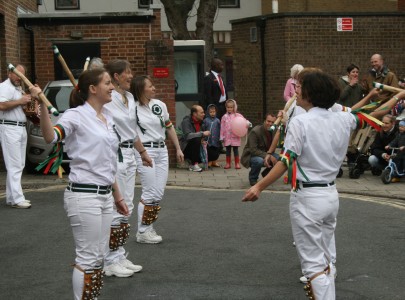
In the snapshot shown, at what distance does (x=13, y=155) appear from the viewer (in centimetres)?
1195

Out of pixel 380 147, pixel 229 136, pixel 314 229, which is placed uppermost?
pixel 314 229

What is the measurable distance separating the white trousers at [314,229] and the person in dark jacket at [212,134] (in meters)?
9.92

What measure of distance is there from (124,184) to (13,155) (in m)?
4.42

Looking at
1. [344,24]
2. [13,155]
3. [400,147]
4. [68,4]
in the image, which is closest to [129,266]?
[13,155]

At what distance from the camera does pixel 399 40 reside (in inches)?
874

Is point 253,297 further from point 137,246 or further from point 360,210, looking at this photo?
point 360,210

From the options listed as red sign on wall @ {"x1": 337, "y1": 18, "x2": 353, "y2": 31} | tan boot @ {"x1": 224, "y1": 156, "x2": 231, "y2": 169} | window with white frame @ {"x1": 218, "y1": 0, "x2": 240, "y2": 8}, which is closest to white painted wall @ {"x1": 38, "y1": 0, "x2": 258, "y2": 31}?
window with white frame @ {"x1": 218, "y1": 0, "x2": 240, "y2": 8}

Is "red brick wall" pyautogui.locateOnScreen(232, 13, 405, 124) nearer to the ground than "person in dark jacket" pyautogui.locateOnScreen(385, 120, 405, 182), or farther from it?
farther from it

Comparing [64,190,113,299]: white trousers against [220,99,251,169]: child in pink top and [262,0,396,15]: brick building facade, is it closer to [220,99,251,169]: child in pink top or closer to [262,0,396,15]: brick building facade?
[220,99,251,169]: child in pink top

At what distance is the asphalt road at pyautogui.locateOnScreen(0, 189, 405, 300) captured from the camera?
7.48 metres

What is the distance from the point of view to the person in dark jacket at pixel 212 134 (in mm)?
16125

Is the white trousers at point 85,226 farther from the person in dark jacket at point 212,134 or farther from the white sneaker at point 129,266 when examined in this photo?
the person in dark jacket at point 212,134

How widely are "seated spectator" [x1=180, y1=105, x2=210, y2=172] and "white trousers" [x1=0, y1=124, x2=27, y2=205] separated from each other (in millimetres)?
4346

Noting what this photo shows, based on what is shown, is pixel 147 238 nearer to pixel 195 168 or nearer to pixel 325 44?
pixel 195 168
